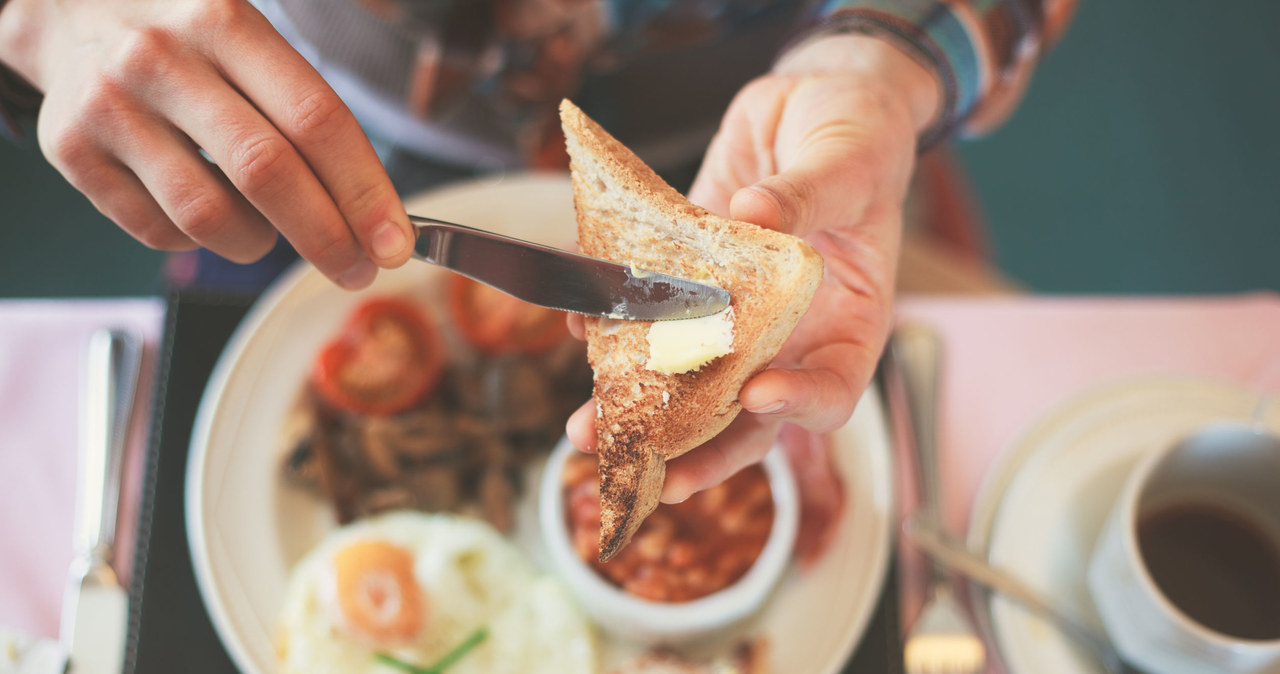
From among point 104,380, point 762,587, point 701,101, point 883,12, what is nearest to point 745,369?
point 762,587

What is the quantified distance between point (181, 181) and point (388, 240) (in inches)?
8.5

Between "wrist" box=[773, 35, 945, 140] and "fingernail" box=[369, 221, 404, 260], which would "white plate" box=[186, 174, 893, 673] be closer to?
"wrist" box=[773, 35, 945, 140]

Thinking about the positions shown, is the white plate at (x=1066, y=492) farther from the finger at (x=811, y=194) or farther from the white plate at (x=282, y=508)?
the finger at (x=811, y=194)

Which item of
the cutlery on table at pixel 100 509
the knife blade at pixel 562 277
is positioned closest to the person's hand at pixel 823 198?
the knife blade at pixel 562 277

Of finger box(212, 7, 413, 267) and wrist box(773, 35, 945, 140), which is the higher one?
wrist box(773, 35, 945, 140)

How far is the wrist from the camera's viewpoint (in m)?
1.14

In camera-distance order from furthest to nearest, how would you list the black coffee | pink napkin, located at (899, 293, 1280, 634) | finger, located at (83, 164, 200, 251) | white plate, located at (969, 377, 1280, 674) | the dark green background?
the dark green background → pink napkin, located at (899, 293, 1280, 634) → white plate, located at (969, 377, 1280, 674) → the black coffee → finger, located at (83, 164, 200, 251)

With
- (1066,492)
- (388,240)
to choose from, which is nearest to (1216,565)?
(1066,492)

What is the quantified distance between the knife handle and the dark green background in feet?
8.64

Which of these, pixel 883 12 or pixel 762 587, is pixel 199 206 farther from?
pixel 883 12

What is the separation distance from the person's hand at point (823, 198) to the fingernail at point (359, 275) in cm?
32

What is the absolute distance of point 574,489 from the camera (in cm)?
122

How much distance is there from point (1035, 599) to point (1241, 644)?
0.87 ft

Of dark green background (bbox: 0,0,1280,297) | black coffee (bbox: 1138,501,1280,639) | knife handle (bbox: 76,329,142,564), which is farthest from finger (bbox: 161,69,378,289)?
dark green background (bbox: 0,0,1280,297)
